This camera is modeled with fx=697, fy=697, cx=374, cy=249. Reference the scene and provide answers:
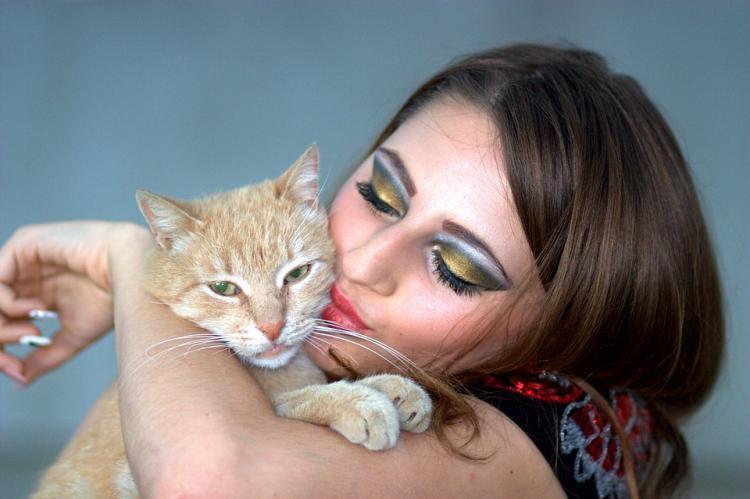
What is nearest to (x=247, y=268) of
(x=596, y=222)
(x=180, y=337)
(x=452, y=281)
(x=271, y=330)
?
(x=271, y=330)

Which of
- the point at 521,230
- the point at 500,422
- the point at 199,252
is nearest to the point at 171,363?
the point at 199,252

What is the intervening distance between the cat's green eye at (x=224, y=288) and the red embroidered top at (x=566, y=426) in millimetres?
645

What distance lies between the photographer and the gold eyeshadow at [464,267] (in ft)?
5.21

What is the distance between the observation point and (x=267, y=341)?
1.71 m

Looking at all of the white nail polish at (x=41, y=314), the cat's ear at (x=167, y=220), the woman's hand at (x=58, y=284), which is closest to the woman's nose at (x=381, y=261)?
the cat's ear at (x=167, y=220)

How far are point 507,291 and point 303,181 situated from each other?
0.66 metres

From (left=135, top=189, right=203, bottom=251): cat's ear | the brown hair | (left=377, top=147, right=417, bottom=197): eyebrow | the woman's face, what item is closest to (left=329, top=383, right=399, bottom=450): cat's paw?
the brown hair

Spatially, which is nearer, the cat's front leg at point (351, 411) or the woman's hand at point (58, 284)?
the cat's front leg at point (351, 411)

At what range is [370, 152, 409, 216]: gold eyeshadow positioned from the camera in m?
1.67

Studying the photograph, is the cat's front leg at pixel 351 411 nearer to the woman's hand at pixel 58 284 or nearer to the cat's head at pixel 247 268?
the cat's head at pixel 247 268

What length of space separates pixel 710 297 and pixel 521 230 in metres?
0.71

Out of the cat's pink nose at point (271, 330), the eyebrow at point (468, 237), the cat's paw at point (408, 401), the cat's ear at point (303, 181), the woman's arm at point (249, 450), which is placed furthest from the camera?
the cat's ear at point (303, 181)

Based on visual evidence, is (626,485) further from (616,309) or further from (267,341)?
(267,341)

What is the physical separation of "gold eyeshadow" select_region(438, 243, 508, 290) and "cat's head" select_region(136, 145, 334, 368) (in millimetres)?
390
